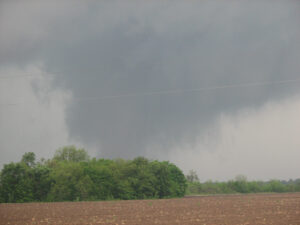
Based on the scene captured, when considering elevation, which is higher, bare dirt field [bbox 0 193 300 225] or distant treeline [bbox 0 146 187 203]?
distant treeline [bbox 0 146 187 203]

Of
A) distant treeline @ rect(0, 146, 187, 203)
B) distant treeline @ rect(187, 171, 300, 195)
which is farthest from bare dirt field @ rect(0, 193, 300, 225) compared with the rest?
distant treeline @ rect(187, 171, 300, 195)

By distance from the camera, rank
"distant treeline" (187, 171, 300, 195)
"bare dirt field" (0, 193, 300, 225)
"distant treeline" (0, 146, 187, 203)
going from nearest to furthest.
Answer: "bare dirt field" (0, 193, 300, 225)
"distant treeline" (0, 146, 187, 203)
"distant treeline" (187, 171, 300, 195)

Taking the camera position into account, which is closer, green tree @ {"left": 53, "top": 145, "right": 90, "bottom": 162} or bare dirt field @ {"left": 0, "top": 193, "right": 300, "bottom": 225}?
bare dirt field @ {"left": 0, "top": 193, "right": 300, "bottom": 225}

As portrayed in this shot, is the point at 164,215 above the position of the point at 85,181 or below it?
below

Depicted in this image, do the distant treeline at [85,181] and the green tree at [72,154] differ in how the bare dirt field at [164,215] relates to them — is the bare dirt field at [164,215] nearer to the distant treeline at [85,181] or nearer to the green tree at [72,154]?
the distant treeline at [85,181]

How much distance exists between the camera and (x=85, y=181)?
61125 mm

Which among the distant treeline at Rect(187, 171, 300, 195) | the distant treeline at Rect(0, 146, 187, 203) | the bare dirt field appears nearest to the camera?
the bare dirt field

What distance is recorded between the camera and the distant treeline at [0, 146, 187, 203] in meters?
59.7

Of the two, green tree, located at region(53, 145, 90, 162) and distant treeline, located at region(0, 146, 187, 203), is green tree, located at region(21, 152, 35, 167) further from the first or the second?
green tree, located at region(53, 145, 90, 162)

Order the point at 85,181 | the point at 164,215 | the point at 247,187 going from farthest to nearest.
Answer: the point at 247,187
the point at 85,181
the point at 164,215

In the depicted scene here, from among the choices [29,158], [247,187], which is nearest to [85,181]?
[29,158]

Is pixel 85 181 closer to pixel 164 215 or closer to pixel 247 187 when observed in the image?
pixel 164 215

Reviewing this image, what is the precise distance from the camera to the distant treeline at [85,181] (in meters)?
59.7

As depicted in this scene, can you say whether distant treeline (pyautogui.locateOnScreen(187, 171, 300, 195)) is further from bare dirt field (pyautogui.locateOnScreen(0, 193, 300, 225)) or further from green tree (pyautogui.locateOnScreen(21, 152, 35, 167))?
bare dirt field (pyautogui.locateOnScreen(0, 193, 300, 225))
